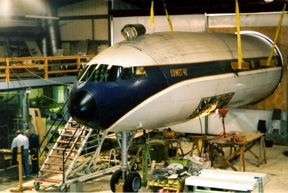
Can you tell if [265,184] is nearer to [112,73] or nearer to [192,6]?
[112,73]

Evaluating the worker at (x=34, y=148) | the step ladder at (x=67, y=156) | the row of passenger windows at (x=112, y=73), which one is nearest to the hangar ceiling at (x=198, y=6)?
the step ladder at (x=67, y=156)

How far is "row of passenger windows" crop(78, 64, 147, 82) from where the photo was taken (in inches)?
611

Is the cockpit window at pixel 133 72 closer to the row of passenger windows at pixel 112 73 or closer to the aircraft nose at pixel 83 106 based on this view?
the row of passenger windows at pixel 112 73

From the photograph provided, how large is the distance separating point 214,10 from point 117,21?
6401 millimetres

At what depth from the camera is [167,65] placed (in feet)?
53.7

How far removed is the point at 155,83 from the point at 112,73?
1.41 metres

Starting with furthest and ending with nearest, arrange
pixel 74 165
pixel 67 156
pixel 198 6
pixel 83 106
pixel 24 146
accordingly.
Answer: pixel 198 6 → pixel 24 146 → pixel 74 165 → pixel 67 156 → pixel 83 106

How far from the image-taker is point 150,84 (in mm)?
15719

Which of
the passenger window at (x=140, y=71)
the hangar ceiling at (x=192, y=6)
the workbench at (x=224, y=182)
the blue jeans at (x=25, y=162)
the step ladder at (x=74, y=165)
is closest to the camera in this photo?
the workbench at (x=224, y=182)

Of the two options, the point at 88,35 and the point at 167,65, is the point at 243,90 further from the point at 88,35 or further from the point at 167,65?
the point at 88,35

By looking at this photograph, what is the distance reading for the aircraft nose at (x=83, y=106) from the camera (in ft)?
49.2

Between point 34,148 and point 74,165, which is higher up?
point 34,148

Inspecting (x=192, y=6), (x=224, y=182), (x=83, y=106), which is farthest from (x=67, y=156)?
(x=192, y=6)

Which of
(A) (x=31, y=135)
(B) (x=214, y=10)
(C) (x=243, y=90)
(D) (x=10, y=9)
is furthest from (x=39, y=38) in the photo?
(C) (x=243, y=90)
